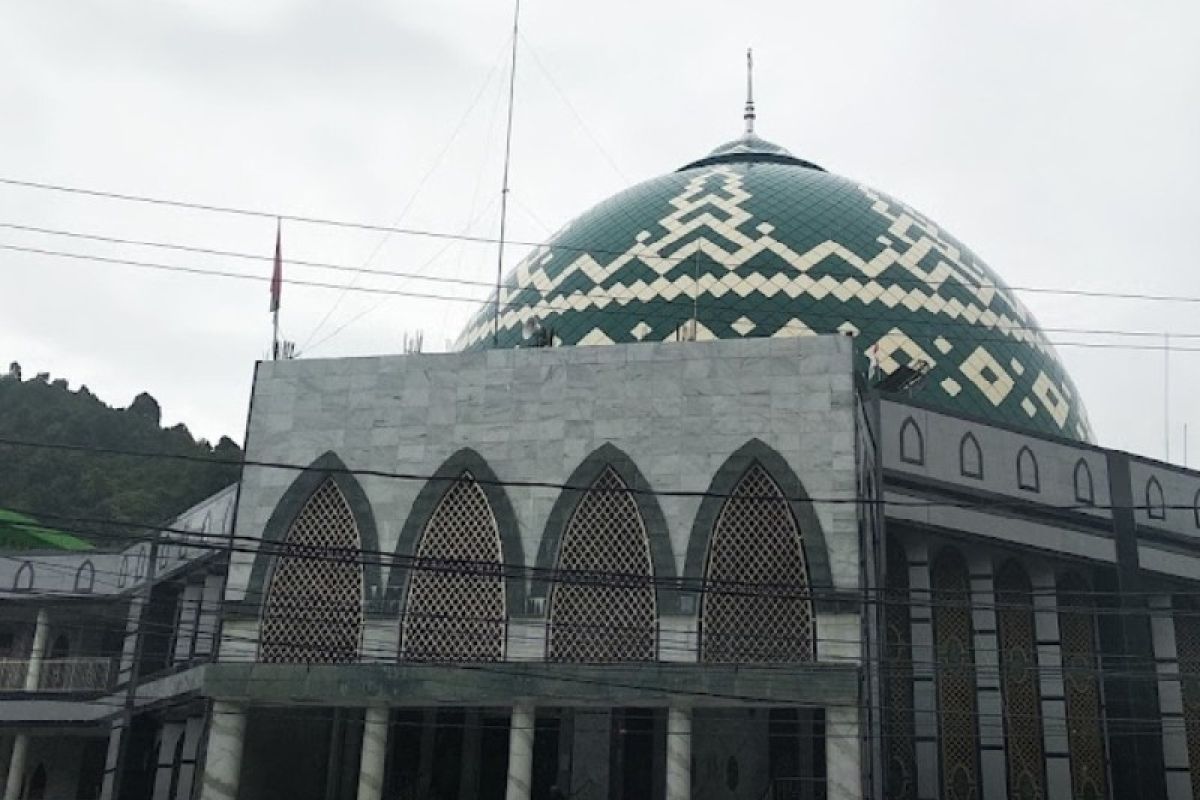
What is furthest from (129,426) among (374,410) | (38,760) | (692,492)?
(692,492)

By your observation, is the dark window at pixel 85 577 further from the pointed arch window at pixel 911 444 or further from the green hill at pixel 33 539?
the pointed arch window at pixel 911 444

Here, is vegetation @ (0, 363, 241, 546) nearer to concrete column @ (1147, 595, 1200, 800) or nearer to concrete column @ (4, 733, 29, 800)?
concrete column @ (4, 733, 29, 800)

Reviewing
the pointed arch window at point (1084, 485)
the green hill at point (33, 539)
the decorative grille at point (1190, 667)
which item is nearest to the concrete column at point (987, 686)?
the pointed arch window at point (1084, 485)

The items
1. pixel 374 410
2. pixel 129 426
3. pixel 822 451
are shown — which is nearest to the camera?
pixel 822 451

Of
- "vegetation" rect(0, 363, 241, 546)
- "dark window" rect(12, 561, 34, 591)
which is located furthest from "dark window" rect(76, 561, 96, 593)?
"vegetation" rect(0, 363, 241, 546)

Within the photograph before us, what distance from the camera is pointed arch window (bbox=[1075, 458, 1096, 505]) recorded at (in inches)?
1013

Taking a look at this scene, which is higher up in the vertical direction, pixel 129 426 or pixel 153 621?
pixel 129 426

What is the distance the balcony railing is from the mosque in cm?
81

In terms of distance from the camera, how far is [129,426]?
57.5 m

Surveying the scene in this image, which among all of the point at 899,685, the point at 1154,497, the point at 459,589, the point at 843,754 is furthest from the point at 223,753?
the point at 1154,497

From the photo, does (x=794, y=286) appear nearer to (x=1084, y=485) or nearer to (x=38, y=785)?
(x=1084, y=485)

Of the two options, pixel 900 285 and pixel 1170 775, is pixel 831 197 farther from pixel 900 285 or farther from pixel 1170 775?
pixel 1170 775

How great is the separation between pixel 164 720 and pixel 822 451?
15424mm

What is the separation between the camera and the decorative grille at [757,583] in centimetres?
1927
